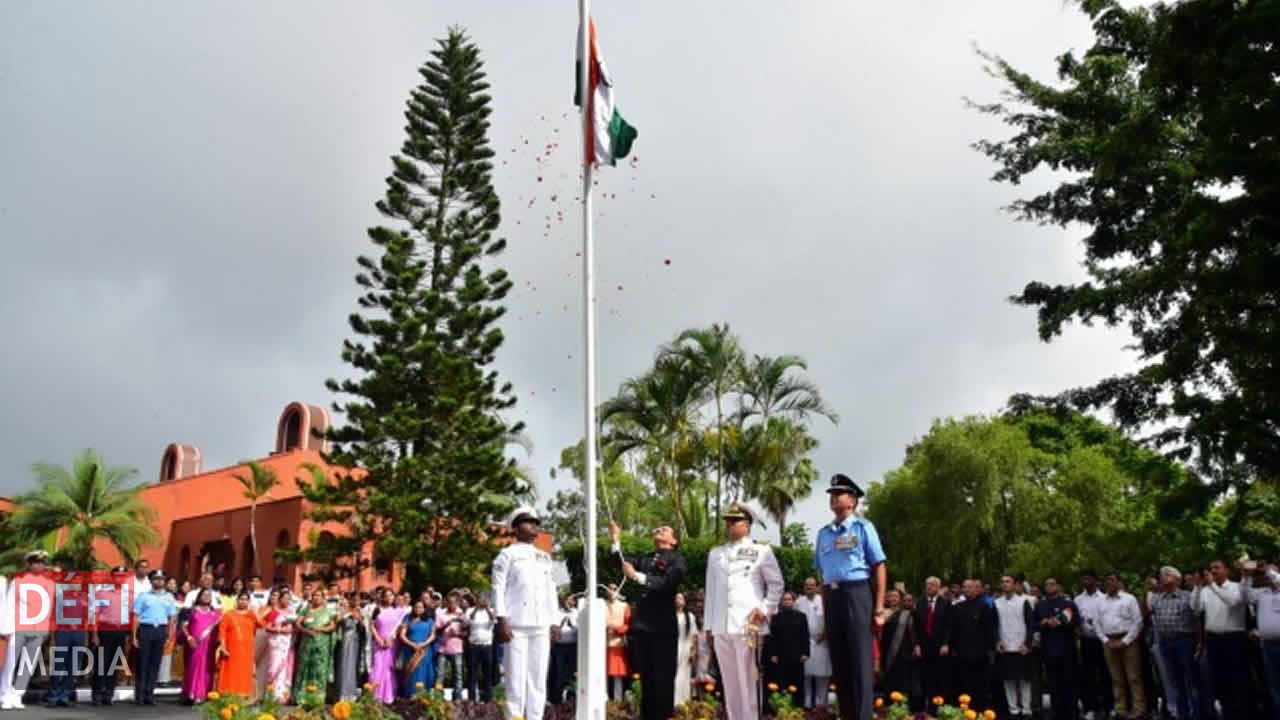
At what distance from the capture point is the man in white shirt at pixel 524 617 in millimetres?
7645

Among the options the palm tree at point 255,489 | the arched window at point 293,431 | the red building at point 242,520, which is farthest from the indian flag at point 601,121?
the arched window at point 293,431

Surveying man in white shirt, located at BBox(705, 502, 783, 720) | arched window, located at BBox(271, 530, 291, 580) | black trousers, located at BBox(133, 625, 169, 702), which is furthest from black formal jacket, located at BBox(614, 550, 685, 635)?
arched window, located at BBox(271, 530, 291, 580)

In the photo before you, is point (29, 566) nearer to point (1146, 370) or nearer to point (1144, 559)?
point (1146, 370)

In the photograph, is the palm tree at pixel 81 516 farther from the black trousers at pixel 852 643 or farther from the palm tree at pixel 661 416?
the black trousers at pixel 852 643

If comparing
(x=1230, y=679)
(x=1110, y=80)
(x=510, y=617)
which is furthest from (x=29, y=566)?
(x=1110, y=80)

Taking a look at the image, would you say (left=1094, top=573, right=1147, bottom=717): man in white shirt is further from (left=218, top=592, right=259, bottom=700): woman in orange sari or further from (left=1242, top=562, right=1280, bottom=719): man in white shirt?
(left=218, top=592, right=259, bottom=700): woman in orange sari

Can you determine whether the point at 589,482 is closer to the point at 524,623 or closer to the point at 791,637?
the point at 524,623

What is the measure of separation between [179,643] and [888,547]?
2138 cm

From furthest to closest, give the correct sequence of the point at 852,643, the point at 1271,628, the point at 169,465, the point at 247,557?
1. the point at 169,465
2. the point at 247,557
3. the point at 1271,628
4. the point at 852,643

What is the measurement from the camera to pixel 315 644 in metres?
13.0

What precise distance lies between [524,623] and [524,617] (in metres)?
0.04

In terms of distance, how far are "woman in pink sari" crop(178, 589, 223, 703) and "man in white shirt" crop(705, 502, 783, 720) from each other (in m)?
8.33

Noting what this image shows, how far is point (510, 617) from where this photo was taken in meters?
7.73

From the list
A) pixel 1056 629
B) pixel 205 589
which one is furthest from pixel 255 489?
pixel 1056 629
